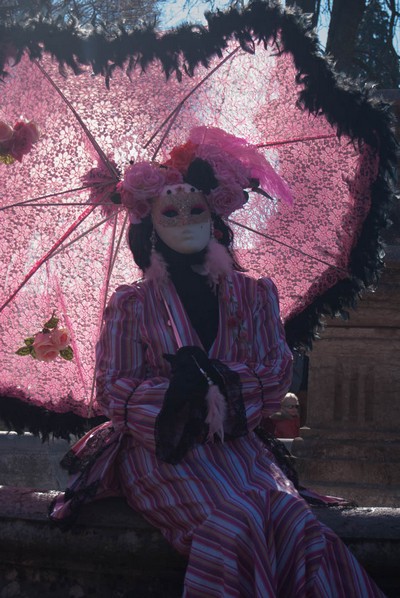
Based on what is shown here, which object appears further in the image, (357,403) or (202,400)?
(357,403)

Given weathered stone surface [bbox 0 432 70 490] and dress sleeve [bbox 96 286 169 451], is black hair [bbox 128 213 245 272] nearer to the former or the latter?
dress sleeve [bbox 96 286 169 451]

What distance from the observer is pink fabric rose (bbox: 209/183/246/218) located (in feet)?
9.84

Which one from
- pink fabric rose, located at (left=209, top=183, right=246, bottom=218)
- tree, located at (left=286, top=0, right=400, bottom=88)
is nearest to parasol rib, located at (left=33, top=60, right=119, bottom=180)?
pink fabric rose, located at (left=209, top=183, right=246, bottom=218)

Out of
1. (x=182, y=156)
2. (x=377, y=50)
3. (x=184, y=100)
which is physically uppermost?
(x=377, y=50)

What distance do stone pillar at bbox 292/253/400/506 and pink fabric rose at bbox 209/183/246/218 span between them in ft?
4.48

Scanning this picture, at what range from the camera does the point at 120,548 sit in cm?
255

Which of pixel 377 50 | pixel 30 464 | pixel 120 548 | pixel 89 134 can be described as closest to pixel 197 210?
pixel 89 134

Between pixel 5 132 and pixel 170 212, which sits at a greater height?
pixel 5 132

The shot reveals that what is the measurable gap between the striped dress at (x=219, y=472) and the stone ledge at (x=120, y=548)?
6 centimetres

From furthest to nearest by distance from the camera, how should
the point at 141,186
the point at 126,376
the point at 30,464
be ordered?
the point at 30,464, the point at 141,186, the point at 126,376

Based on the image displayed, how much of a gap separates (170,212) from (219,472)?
2.91 feet

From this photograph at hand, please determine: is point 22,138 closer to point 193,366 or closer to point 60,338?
point 60,338

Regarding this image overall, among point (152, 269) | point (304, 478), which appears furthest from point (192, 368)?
point (304, 478)

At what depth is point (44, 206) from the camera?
10.4ft
